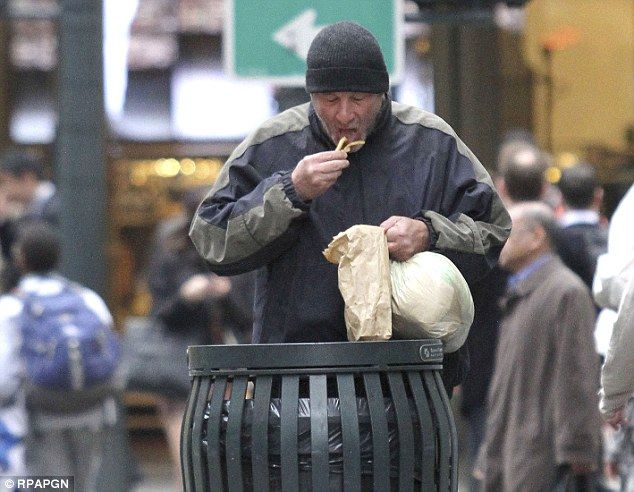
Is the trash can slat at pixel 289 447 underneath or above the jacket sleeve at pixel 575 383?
above

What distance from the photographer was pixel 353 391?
3.63 metres

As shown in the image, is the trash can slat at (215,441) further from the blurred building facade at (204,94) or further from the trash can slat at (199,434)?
the blurred building facade at (204,94)

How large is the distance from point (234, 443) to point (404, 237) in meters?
0.68

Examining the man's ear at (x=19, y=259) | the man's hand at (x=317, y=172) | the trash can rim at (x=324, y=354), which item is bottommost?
the man's ear at (x=19, y=259)

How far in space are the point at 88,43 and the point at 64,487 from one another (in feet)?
8.66

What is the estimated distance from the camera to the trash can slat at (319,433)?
3576 mm

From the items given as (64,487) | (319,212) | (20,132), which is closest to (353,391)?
(319,212)

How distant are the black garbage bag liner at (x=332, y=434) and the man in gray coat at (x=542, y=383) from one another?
134 inches

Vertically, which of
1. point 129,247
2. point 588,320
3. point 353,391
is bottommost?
point 129,247

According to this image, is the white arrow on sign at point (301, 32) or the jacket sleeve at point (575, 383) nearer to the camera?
the white arrow on sign at point (301, 32)

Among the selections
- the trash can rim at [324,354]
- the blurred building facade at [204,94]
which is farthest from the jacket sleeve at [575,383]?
the blurred building facade at [204,94]

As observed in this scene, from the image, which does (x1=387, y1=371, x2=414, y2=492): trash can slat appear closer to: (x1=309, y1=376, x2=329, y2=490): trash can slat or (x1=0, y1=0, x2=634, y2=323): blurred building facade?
(x1=309, y1=376, x2=329, y2=490): trash can slat

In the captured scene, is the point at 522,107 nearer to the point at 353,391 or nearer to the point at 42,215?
the point at 42,215

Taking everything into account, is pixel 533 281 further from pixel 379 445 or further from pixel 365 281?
pixel 379 445
